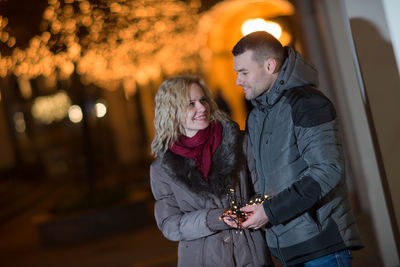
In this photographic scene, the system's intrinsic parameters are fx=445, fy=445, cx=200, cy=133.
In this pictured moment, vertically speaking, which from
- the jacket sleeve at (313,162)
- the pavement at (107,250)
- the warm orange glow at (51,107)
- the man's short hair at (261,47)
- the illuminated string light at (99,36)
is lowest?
the pavement at (107,250)

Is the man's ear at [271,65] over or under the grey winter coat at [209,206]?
over

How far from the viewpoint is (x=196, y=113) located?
2506 mm

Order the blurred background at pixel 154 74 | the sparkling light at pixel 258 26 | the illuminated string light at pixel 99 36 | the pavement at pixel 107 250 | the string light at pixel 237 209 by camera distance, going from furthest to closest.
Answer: the sparkling light at pixel 258 26
the illuminated string light at pixel 99 36
the pavement at pixel 107 250
the blurred background at pixel 154 74
the string light at pixel 237 209

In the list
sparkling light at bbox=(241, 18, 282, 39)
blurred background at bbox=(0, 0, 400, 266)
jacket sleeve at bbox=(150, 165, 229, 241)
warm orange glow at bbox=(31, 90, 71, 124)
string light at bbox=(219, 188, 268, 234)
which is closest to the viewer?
string light at bbox=(219, 188, 268, 234)

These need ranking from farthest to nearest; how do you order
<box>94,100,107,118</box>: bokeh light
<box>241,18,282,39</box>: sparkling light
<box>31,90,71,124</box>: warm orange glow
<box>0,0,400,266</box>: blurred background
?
<box>31,90,71,124</box>: warm orange glow → <box>94,100,107,118</box>: bokeh light → <box>241,18,282,39</box>: sparkling light → <box>0,0,400,266</box>: blurred background

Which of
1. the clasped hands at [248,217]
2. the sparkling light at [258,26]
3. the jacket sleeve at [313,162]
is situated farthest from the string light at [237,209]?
the sparkling light at [258,26]

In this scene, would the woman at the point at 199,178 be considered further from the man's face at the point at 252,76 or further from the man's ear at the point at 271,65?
the man's ear at the point at 271,65

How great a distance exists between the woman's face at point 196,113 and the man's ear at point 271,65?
0.50 meters

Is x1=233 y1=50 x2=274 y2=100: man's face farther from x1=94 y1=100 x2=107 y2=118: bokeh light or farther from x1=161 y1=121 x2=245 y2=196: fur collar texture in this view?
x1=94 y1=100 x2=107 y2=118: bokeh light

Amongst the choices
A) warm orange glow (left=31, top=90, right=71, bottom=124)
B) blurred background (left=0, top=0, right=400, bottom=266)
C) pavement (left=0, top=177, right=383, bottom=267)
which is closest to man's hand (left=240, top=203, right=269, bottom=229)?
blurred background (left=0, top=0, right=400, bottom=266)

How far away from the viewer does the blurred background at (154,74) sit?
2686mm

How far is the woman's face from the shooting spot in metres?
2.49

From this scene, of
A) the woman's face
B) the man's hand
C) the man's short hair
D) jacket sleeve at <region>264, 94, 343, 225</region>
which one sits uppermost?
the man's short hair

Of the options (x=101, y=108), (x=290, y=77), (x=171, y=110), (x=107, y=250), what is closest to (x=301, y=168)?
(x=290, y=77)
